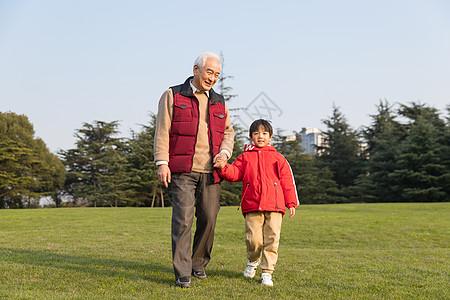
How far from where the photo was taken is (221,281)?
12.6 ft

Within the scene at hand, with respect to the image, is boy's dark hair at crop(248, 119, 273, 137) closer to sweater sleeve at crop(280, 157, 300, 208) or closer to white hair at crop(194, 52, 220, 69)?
sweater sleeve at crop(280, 157, 300, 208)

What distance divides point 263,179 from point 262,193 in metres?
0.15

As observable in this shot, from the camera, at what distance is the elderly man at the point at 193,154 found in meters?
3.75

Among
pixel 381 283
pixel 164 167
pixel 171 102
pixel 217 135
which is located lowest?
pixel 381 283

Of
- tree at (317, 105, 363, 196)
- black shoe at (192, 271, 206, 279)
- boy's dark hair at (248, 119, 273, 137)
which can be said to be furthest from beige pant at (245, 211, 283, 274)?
tree at (317, 105, 363, 196)

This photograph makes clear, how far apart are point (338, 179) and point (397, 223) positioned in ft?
92.6

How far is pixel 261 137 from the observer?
13.7ft

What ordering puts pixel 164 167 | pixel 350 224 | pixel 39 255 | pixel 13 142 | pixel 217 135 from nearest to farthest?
1. pixel 164 167
2. pixel 217 135
3. pixel 39 255
4. pixel 350 224
5. pixel 13 142

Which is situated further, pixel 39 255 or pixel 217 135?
pixel 39 255

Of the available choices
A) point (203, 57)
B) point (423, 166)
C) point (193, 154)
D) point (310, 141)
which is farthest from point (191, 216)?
point (310, 141)

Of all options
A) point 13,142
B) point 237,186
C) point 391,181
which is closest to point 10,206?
point 13,142

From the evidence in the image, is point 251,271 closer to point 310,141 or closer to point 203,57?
point 203,57

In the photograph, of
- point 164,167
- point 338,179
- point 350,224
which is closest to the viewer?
point 164,167

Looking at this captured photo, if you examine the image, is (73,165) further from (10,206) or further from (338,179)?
(338,179)
